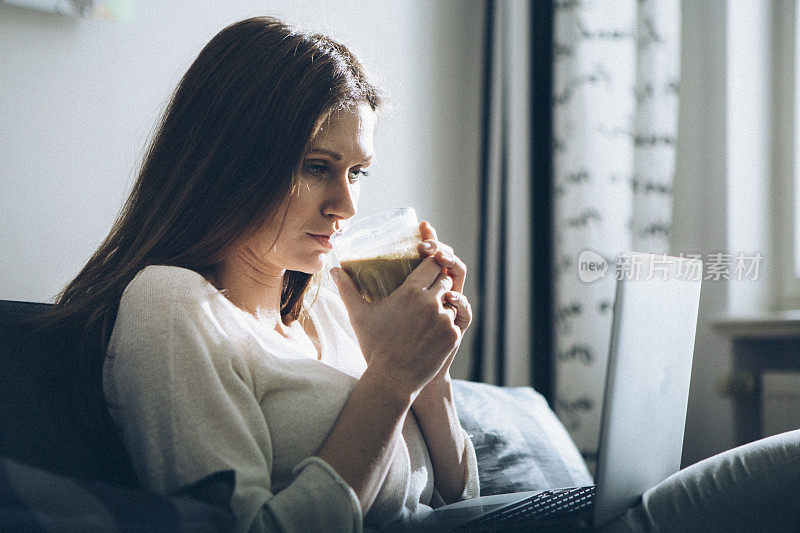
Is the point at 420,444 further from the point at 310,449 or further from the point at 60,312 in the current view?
the point at 60,312

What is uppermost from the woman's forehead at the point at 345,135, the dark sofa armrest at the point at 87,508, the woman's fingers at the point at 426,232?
the woman's forehead at the point at 345,135

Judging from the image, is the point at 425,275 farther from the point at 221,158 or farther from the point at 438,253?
→ the point at 221,158

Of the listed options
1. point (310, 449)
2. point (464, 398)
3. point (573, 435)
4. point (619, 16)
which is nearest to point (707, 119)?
point (619, 16)

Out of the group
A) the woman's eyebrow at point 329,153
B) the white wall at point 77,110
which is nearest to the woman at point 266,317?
the woman's eyebrow at point 329,153

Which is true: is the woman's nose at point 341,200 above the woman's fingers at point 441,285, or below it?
above

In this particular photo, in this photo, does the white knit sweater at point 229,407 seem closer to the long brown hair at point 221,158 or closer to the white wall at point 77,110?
the long brown hair at point 221,158

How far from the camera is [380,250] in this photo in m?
0.91

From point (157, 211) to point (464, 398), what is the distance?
65 cm

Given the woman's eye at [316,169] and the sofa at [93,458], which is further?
the woman's eye at [316,169]

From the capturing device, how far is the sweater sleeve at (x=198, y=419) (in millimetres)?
732

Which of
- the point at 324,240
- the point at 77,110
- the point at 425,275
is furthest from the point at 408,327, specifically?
the point at 77,110

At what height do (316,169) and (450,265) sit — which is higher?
(316,169)

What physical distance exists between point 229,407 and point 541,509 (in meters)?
0.38

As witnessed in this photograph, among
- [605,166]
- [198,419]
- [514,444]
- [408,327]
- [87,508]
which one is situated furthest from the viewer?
[605,166]
